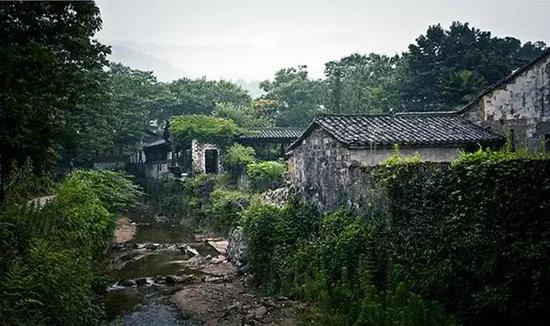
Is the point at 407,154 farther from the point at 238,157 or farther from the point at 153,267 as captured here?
the point at 238,157

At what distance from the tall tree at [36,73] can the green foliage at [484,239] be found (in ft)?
27.2

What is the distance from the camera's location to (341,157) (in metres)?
14.1

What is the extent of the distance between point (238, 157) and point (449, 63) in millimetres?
16649

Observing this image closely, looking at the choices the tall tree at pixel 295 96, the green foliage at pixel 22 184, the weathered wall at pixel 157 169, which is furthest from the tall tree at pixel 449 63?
the green foliage at pixel 22 184

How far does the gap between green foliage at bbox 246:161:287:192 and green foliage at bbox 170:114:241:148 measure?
6.83 metres

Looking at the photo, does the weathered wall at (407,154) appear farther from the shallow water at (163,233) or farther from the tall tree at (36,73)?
the shallow water at (163,233)

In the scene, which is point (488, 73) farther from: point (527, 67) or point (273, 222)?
point (273, 222)

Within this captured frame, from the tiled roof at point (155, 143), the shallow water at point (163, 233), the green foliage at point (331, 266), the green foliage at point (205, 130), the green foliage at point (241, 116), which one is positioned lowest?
the shallow water at point (163, 233)

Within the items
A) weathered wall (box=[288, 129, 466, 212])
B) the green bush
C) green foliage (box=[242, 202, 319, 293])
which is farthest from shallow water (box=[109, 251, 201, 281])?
weathered wall (box=[288, 129, 466, 212])

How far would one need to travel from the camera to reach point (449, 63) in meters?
31.7

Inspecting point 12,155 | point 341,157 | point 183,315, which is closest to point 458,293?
point 341,157

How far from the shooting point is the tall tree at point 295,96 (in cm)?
4456

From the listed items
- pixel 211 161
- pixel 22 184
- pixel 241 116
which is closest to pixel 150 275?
pixel 22 184

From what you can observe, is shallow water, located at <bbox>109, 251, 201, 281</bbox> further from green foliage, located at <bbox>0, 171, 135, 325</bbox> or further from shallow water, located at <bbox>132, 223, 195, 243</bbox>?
shallow water, located at <bbox>132, 223, 195, 243</bbox>
